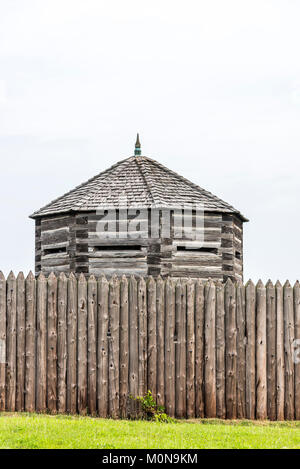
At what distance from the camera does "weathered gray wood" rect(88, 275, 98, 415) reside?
37.7 feet

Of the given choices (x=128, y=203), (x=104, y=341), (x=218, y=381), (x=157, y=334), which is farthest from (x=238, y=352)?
(x=128, y=203)

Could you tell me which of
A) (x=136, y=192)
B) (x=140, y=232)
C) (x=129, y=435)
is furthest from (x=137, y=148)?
(x=129, y=435)

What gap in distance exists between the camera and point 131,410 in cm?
1150

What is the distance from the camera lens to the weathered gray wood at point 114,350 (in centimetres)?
1149

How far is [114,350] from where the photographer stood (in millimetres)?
11492

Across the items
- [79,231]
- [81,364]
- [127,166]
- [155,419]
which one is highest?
[127,166]

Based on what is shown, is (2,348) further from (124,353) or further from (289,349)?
(289,349)

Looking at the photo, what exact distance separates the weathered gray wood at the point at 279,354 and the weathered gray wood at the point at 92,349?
297cm

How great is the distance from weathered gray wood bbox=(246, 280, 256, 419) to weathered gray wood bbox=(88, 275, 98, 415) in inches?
97.4

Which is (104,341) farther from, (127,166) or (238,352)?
(127,166)

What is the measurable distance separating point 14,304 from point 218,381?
3536 mm

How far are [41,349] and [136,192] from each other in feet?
28.2

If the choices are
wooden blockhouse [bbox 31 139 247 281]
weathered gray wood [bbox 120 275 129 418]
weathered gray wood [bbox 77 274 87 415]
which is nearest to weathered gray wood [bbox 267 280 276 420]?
weathered gray wood [bbox 120 275 129 418]

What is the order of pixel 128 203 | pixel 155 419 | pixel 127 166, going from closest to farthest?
pixel 155 419 → pixel 128 203 → pixel 127 166
